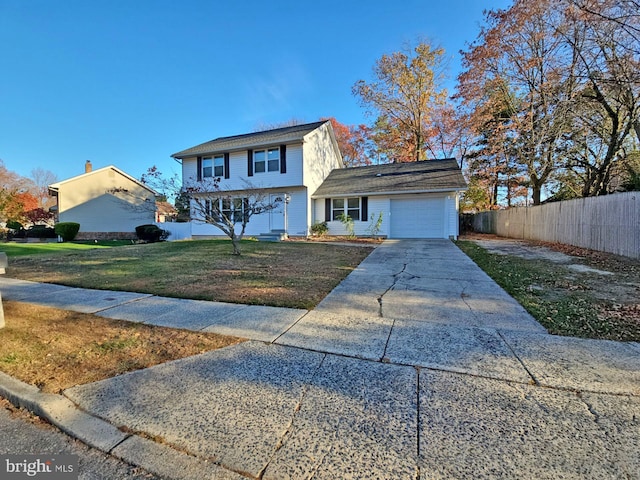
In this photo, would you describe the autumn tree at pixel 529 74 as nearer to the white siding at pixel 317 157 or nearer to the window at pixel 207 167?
the white siding at pixel 317 157

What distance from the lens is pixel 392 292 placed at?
5211 millimetres

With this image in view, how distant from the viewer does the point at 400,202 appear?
1554 cm

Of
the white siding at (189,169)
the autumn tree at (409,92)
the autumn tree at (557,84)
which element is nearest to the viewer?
the autumn tree at (557,84)

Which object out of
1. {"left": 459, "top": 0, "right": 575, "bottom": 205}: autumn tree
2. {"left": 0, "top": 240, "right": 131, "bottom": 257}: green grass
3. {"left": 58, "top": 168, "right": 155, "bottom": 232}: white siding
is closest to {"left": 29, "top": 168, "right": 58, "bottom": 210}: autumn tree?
{"left": 58, "top": 168, "right": 155, "bottom": 232}: white siding

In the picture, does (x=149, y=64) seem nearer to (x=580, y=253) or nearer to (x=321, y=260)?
(x=321, y=260)

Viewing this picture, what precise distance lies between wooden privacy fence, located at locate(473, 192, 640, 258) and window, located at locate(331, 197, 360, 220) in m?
8.70

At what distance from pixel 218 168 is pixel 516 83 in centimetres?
1706

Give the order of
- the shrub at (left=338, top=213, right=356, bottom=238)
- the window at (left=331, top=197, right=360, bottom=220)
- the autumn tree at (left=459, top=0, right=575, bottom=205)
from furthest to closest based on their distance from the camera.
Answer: the window at (left=331, top=197, right=360, bottom=220) < the shrub at (left=338, top=213, right=356, bottom=238) < the autumn tree at (left=459, top=0, right=575, bottom=205)

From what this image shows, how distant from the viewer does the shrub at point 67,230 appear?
1886cm

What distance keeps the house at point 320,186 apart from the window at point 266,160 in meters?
0.05

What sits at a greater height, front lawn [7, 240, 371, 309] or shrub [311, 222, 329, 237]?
shrub [311, 222, 329, 237]

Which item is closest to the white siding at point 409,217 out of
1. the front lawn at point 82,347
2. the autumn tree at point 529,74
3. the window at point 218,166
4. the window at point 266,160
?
the window at point 266,160

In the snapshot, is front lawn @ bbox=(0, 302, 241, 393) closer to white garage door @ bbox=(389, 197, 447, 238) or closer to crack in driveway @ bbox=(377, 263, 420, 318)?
crack in driveway @ bbox=(377, 263, 420, 318)

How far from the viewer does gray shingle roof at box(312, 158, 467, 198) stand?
47.8 feet
